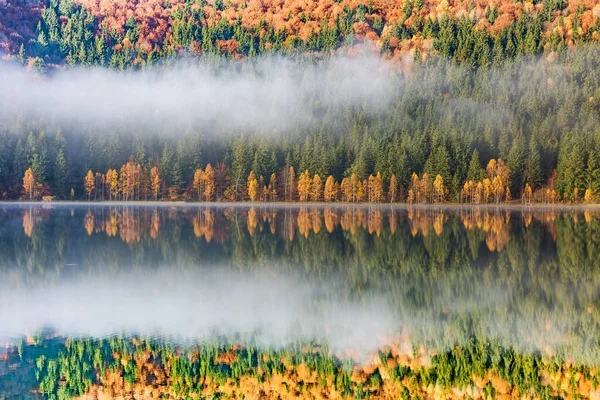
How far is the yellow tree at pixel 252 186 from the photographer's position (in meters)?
136

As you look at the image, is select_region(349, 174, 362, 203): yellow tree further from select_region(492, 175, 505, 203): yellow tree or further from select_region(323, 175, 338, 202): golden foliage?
select_region(492, 175, 505, 203): yellow tree

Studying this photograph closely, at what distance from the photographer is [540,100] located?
162 metres

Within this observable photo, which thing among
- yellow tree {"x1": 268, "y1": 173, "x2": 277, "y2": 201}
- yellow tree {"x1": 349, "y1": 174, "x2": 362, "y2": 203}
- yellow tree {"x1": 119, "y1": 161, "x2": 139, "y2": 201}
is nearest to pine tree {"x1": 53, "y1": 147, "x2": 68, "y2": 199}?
yellow tree {"x1": 119, "y1": 161, "x2": 139, "y2": 201}

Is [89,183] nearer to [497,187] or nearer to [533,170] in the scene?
[497,187]

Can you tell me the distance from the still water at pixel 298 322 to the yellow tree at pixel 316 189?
87.7 metres

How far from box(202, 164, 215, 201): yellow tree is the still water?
9198cm

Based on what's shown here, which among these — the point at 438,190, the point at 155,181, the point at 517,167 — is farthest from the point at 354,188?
the point at 155,181

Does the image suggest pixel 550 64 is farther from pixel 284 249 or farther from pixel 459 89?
pixel 284 249

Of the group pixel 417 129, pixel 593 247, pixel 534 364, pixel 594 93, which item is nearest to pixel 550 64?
pixel 594 93

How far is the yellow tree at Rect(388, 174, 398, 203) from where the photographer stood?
427ft

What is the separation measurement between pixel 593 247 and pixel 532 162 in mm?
92295

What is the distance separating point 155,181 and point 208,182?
9.52 m

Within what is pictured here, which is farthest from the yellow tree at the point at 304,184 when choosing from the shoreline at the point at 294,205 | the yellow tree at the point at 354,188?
the yellow tree at the point at 354,188

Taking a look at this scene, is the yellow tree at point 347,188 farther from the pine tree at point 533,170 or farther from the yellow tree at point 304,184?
the pine tree at point 533,170
